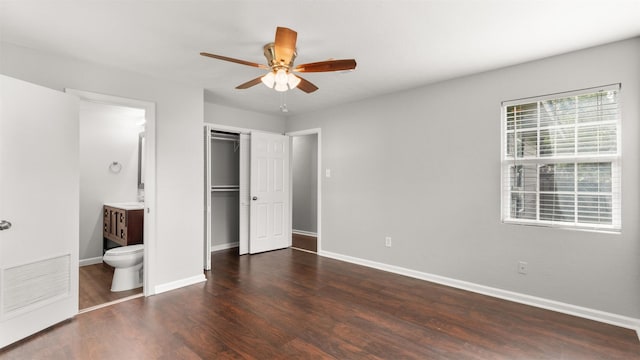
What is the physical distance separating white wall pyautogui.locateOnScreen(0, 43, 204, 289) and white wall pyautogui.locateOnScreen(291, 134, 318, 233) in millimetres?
3210

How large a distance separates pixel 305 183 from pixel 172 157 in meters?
3.74

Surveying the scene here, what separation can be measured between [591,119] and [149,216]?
460 cm

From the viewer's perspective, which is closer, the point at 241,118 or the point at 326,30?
the point at 326,30

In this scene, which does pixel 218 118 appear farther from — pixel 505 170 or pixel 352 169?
pixel 505 170

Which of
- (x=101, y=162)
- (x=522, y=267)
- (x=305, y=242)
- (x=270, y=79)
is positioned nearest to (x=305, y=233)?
(x=305, y=242)

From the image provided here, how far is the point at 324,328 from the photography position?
259cm

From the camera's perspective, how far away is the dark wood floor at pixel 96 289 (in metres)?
3.17

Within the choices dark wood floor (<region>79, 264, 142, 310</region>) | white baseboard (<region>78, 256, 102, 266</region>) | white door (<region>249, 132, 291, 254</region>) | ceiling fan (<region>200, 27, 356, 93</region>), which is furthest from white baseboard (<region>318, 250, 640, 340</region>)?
white baseboard (<region>78, 256, 102, 266</region>)

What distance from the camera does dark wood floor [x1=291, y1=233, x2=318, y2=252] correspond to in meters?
5.67

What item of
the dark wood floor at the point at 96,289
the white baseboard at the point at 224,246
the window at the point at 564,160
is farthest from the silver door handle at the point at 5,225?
the window at the point at 564,160

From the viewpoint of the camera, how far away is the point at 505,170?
Answer: 3.30 metres

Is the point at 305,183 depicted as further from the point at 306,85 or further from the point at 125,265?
the point at 306,85

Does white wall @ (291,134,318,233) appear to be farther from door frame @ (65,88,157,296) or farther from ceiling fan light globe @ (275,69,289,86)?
ceiling fan light globe @ (275,69,289,86)

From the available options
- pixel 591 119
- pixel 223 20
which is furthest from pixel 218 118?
pixel 591 119
